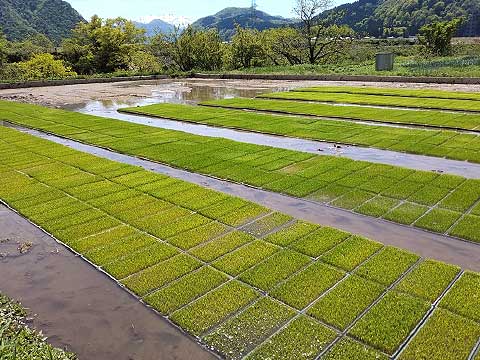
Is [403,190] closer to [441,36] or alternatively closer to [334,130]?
[334,130]

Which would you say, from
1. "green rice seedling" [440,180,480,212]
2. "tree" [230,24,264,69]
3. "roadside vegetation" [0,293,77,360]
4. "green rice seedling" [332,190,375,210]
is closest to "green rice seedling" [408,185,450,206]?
"green rice seedling" [440,180,480,212]

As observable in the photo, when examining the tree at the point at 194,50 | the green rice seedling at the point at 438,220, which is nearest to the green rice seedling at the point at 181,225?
the green rice seedling at the point at 438,220

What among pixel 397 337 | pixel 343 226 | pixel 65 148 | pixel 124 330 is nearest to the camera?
pixel 397 337

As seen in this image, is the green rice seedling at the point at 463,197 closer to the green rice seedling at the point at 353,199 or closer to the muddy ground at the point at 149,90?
the green rice seedling at the point at 353,199

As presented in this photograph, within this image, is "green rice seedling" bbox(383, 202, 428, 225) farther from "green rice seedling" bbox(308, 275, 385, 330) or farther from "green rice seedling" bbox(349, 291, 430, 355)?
"green rice seedling" bbox(349, 291, 430, 355)

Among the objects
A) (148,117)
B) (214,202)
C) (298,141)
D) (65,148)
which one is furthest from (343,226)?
(148,117)

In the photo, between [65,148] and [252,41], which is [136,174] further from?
[252,41]
